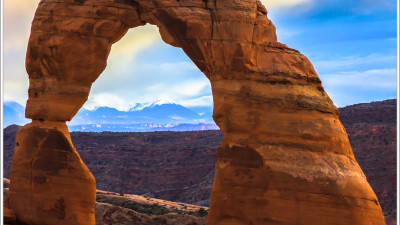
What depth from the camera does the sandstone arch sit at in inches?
547

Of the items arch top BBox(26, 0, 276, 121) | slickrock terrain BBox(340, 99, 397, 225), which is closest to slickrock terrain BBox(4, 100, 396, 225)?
slickrock terrain BBox(340, 99, 397, 225)

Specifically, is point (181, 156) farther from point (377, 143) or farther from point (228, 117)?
point (228, 117)

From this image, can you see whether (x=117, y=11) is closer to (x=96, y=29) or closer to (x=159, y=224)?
(x=96, y=29)

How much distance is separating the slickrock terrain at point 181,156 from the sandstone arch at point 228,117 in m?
42.8

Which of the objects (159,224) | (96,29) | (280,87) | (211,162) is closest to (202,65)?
(280,87)

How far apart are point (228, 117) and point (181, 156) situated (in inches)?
2489

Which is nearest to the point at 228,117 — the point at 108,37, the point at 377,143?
the point at 108,37

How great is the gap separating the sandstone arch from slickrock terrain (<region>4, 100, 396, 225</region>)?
140 ft

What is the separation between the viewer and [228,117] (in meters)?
14.7

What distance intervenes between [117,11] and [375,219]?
880 centimetres

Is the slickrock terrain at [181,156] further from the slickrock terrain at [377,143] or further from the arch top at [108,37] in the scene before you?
the arch top at [108,37]

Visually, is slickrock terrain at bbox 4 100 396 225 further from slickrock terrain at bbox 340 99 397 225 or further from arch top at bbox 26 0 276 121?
arch top at bbox 26 0 276 121

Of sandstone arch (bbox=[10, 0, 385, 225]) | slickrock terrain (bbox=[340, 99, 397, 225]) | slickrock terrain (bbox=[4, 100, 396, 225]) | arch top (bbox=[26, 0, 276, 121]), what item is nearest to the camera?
sandstone arch (bbox=[10, 0, 385, 225])

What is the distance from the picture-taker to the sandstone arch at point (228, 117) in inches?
547
